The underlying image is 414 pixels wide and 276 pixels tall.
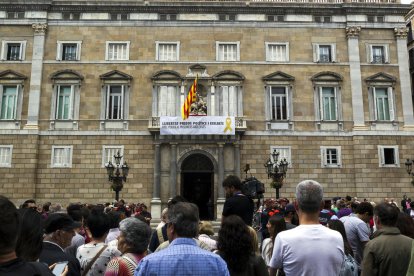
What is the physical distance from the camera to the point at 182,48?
89.6 feet

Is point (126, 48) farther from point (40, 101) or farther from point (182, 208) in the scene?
point (182, 208)

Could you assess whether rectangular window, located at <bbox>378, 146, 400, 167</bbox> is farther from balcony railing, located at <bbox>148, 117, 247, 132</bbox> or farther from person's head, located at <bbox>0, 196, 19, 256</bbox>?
person's head, located at <bbox>0, 196, 19, 256</bbox>

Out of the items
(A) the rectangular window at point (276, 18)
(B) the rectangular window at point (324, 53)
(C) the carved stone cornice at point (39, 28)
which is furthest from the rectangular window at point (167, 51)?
(B) the rectangular window at point (324, 53)

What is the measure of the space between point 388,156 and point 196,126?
12830 millimetres

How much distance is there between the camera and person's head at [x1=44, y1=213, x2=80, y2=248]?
4.68 m

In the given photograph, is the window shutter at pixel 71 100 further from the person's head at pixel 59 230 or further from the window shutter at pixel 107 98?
the person's head at pixel 59 230

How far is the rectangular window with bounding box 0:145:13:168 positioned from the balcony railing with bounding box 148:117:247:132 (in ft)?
29.5

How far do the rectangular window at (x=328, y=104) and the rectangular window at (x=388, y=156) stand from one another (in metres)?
3.65

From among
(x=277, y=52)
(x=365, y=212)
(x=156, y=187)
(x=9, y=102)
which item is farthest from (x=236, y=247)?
(x=9, y=102)

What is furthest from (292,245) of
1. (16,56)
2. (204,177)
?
(16,56)

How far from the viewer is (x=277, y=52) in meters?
27.7

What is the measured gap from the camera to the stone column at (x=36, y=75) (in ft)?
84.9

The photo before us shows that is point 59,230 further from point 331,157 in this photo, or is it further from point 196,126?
point 331,157

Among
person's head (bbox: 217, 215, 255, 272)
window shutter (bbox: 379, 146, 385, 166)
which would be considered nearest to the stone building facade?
window shutter (bbox: 379, 146, 385, 166)
